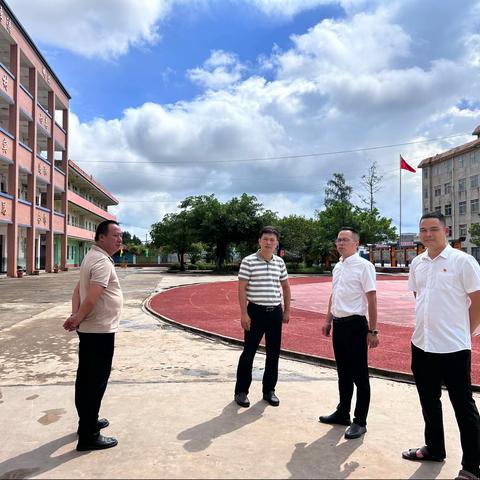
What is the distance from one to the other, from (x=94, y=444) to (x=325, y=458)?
5.81 ft

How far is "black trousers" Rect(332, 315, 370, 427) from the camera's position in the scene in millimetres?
3875

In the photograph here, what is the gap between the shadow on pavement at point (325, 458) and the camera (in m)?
3.09

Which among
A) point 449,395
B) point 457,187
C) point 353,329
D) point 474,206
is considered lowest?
point 449,395

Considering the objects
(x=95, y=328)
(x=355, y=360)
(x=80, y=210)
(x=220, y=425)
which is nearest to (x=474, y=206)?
(x=80, y=210)

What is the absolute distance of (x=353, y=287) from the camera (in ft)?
13.1

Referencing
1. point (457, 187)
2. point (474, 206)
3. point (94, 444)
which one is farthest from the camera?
point (457, 187)

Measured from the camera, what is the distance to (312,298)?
17.5 meters

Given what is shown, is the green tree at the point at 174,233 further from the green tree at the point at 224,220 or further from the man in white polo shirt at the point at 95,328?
the man in white polo shirt at the point at 95,328

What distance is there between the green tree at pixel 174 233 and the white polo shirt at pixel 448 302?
128 feet

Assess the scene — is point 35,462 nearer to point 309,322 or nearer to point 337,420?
point 337,420

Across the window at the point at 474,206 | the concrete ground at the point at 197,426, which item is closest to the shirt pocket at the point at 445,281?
the concrete ground at the point at 197,426

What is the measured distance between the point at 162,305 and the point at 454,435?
11.3 meters

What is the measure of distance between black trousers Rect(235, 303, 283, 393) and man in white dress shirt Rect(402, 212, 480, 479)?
1544 mm

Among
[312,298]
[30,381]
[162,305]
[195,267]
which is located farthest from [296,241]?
[30,381]
